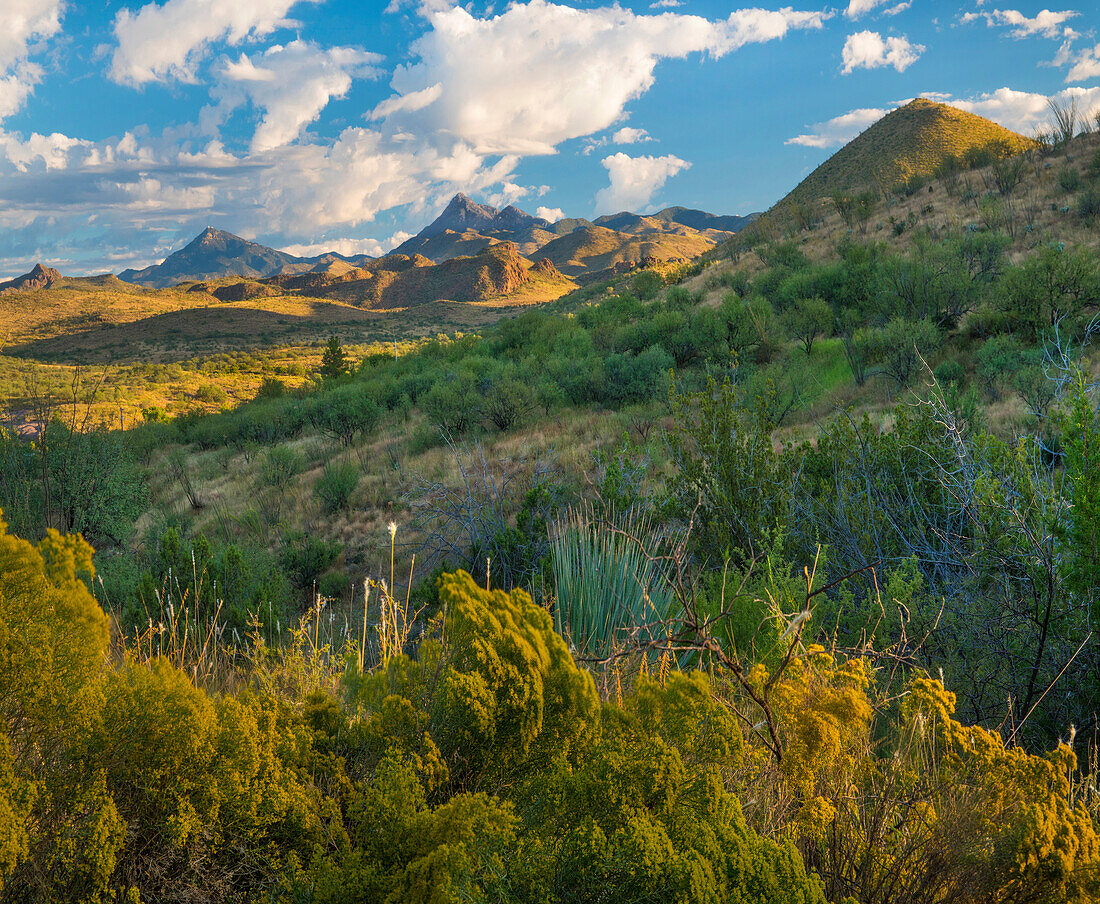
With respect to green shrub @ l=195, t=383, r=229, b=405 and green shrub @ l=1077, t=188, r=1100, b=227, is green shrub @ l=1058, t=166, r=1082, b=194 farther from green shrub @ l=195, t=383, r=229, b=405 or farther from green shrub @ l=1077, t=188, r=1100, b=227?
green shrub @ l=195, t=383, r=229, b=405

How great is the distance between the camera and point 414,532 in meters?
8.57

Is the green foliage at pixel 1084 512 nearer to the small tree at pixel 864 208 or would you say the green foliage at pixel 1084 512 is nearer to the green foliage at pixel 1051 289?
the green foliage at pixel 1051 289

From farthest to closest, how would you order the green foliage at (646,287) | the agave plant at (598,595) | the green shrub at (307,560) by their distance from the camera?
the green foliage at (646,287)
the green shrub at (307,560)
the agave plant at (598,595)

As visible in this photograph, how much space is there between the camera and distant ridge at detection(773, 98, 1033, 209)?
49656 mm

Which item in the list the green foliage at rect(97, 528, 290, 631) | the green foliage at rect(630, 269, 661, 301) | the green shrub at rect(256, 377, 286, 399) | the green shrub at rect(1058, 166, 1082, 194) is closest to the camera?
the green foliage at rect(97, 528, 290, 631)

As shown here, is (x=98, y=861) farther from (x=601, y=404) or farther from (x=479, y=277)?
(x=479, y=277)

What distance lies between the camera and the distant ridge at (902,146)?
1955 inches

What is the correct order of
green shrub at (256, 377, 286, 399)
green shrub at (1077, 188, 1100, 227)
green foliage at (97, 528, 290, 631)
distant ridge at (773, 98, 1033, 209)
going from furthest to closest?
distant ridge at (773, 98, 1033, 209) → green shrub at (256, 377, 286, 399) → green shrub at (1077, 188, 1100, 227) → green foliage at (97, 528, 290, 631)

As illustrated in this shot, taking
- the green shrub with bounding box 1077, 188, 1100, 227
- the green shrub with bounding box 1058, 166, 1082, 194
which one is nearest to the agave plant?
the green shrub with bounding box 1077, 188, 1100, 227

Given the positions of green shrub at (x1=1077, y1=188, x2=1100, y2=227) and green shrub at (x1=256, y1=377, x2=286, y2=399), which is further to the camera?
green shrub at (x1=256, y1=377, x2=286, y2=399)

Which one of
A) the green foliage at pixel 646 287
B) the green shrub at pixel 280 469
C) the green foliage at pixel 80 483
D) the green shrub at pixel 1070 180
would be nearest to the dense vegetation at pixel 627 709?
the green foliage at pixel 80 483

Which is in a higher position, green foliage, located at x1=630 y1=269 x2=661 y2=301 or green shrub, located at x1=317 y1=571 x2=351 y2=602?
green foliage, located at x1=630 y1=269 x2=661 y2=301

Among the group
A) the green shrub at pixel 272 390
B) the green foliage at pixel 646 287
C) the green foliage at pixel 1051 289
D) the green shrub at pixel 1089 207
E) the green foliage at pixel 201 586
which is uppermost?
the green foliage at pixel 646 287

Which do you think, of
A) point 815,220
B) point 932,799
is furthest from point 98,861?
point 815,220
